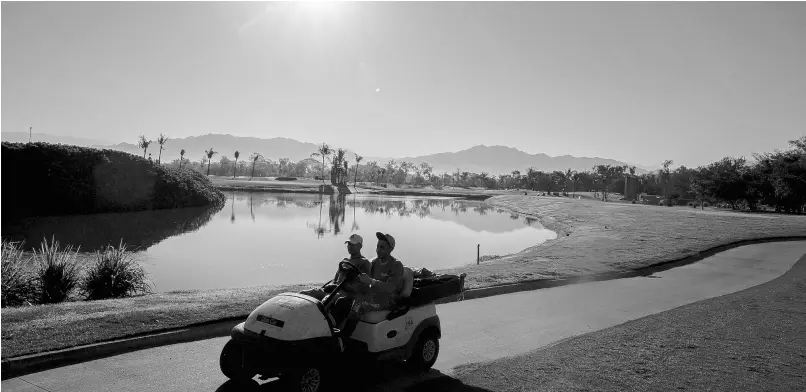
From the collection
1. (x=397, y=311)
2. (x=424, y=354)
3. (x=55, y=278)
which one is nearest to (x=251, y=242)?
(x=55, y=278)

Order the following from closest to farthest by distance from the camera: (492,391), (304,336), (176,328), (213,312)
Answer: (304,336), (492,391), (176,328), (213,312)

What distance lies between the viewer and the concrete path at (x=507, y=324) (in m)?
5.98

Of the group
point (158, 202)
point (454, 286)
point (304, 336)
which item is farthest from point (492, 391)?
point (158, 202)

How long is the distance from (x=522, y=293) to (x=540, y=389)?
21.6 feet

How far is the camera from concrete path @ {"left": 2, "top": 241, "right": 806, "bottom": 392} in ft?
19.6

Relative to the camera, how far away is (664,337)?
8109mm

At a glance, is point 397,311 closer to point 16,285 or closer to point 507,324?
point 507,324

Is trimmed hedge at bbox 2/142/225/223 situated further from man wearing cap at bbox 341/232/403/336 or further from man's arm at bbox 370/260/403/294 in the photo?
man's arm at bbox 370/260/403/294

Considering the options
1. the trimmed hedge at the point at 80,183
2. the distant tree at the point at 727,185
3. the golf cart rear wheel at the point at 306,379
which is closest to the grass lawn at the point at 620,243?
the golf cart rear wheel at the point at 306,379

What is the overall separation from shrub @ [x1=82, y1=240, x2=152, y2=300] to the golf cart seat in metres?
8.36

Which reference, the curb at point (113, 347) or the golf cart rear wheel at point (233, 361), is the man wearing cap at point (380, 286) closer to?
the golf cart rear wheel at point (233, 361)

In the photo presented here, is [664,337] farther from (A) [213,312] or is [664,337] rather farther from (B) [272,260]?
(B) [272,260]

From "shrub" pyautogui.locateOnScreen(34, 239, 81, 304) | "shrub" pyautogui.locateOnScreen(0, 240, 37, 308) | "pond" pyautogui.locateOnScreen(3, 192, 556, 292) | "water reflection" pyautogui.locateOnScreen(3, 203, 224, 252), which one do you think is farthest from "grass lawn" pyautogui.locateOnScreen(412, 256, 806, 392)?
"water reflection" pyautogui.locateOnScreen(3, 203, 224, 252)

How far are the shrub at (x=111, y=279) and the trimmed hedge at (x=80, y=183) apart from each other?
2672cm
